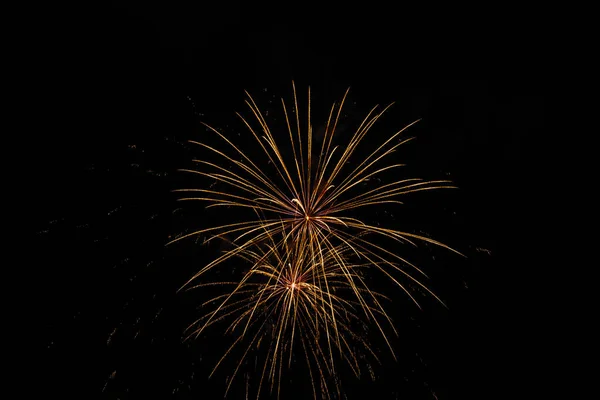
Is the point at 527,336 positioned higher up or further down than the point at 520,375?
higher up

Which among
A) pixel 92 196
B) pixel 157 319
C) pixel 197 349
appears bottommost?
pixel 197 349

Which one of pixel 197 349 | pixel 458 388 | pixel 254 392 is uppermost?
pixel 197 349

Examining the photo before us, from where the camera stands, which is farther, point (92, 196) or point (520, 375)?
point (520, 375)

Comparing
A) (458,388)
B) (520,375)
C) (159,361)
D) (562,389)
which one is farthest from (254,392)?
(562,389)

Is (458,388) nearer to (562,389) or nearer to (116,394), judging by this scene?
(562,389)

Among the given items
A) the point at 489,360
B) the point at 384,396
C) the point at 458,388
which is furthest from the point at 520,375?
the point at 384,396

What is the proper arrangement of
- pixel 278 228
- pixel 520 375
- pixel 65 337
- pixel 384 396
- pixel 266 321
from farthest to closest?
pixel 520 375, pixel 384 396, pixel 65 337, pixel 266 321, pixel 278 228

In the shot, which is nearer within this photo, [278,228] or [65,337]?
[278,228]

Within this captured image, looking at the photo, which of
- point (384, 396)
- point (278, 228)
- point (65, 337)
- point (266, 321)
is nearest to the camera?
point (278, 228)

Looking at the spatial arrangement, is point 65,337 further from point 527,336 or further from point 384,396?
point 527,336
